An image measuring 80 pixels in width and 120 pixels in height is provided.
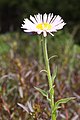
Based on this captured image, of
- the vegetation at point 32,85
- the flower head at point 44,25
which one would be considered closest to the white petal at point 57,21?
the flower head at point 44,25

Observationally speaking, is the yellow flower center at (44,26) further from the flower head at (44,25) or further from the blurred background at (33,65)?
the blurred background at (33,65)

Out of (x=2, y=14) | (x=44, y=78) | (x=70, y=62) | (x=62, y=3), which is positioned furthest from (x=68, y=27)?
(x=44, y=78)

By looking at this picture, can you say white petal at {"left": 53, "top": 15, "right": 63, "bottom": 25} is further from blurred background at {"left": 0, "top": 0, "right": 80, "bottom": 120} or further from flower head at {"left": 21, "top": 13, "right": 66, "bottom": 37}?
blurred background at {"left": 0, "top": 0, "right": 80, "bottom": 120}

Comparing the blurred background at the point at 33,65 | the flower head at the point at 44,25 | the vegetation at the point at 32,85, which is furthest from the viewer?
the blurred background at the point at 33,65

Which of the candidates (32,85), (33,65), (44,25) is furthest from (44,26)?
(33,65)

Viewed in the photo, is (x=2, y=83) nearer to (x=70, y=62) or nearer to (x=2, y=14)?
(x=70, y=62)

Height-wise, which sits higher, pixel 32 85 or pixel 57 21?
pixel 57 21

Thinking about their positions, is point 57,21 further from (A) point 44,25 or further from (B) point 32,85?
(B) point 32,85

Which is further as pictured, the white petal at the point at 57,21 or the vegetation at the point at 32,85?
the vegetation at the point at 32,85
